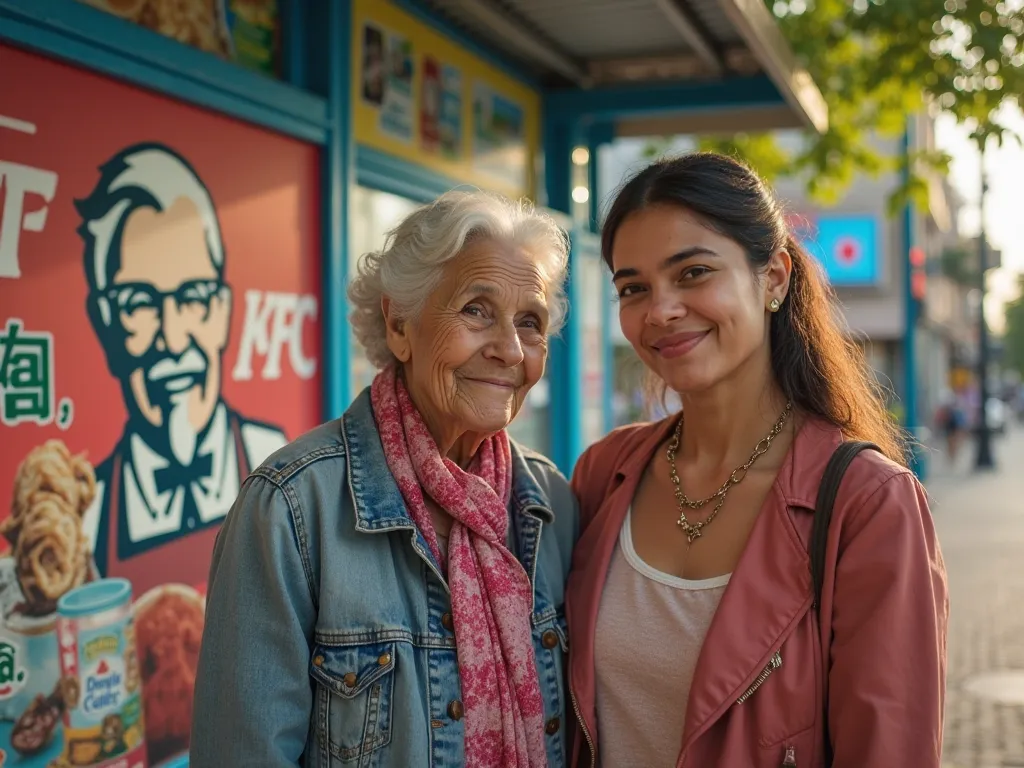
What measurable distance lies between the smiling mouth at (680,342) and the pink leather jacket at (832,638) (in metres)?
0.32

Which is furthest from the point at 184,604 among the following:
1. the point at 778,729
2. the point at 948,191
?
the point at 948,191

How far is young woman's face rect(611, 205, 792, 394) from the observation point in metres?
2.31

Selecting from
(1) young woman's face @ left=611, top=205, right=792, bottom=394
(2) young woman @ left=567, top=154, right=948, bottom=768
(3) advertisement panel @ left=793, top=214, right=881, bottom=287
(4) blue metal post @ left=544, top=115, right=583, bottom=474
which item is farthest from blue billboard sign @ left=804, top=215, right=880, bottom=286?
(1) young woman's face @ left=611, top=205, right=792, bottom=394

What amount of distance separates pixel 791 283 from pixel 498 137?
369 centimetres

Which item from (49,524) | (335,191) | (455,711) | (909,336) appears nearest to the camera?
(455,711)

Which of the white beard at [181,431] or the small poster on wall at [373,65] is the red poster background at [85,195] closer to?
the white beard at [181,431]

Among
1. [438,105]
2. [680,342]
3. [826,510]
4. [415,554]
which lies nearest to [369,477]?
[415,554]

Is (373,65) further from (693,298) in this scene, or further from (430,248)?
(693,298)

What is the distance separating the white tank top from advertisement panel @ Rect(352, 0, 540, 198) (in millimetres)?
2783

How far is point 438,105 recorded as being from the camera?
17.1ft

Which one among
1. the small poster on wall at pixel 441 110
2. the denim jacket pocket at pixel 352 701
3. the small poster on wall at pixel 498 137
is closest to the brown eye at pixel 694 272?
the denim jacket pocket at pixel 352 701

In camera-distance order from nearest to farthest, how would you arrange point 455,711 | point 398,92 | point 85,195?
point 455,711
point 85,195
point 398,92

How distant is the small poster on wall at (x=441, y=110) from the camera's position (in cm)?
508

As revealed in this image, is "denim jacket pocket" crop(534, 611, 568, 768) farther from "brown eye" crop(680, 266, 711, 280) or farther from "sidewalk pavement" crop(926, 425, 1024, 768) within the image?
"sidewalk pavement" crop(926, 425, 1024, 768)
